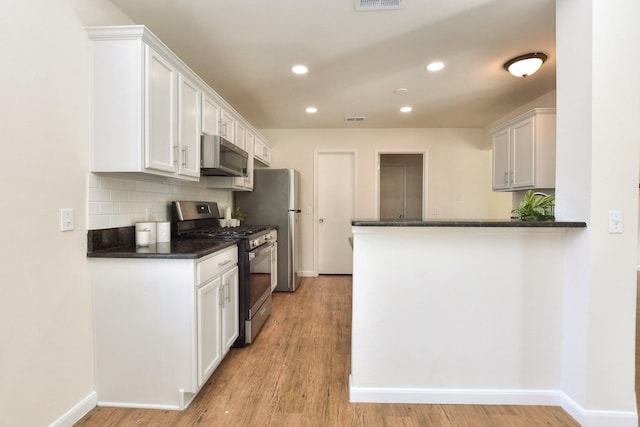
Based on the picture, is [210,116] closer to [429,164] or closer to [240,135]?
[240,135]

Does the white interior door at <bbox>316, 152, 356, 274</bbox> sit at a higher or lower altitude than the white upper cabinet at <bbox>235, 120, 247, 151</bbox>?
lower

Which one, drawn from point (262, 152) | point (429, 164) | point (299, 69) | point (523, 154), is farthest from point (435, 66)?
point (262, 152)

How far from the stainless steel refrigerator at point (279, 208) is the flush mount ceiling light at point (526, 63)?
8.44ft

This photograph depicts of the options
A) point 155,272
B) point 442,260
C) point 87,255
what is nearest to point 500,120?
point 442,260

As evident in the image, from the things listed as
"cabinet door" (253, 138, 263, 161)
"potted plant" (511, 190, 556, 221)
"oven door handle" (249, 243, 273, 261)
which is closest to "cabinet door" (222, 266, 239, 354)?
"oven door handle" (249, 243, 273, 261)

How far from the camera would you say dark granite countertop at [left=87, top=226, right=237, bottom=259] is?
65.5 inches

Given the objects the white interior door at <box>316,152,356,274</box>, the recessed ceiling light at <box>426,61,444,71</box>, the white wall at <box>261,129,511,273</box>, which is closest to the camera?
the recessed ceiling light at <box>426,61,444,71</box>

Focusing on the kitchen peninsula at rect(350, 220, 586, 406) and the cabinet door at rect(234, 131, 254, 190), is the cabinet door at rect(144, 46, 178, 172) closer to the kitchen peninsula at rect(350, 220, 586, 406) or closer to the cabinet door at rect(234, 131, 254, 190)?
the kitchen peninsula at rect(350, 220, 586, 406)

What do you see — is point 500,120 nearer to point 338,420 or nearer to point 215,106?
point 215,106

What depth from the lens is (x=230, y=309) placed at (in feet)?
7.30

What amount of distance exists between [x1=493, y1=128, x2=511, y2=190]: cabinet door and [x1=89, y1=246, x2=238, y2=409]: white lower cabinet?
10.9 feet

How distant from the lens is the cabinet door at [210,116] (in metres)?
2.38

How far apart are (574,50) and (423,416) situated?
2.24 meters

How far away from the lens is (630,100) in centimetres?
155
